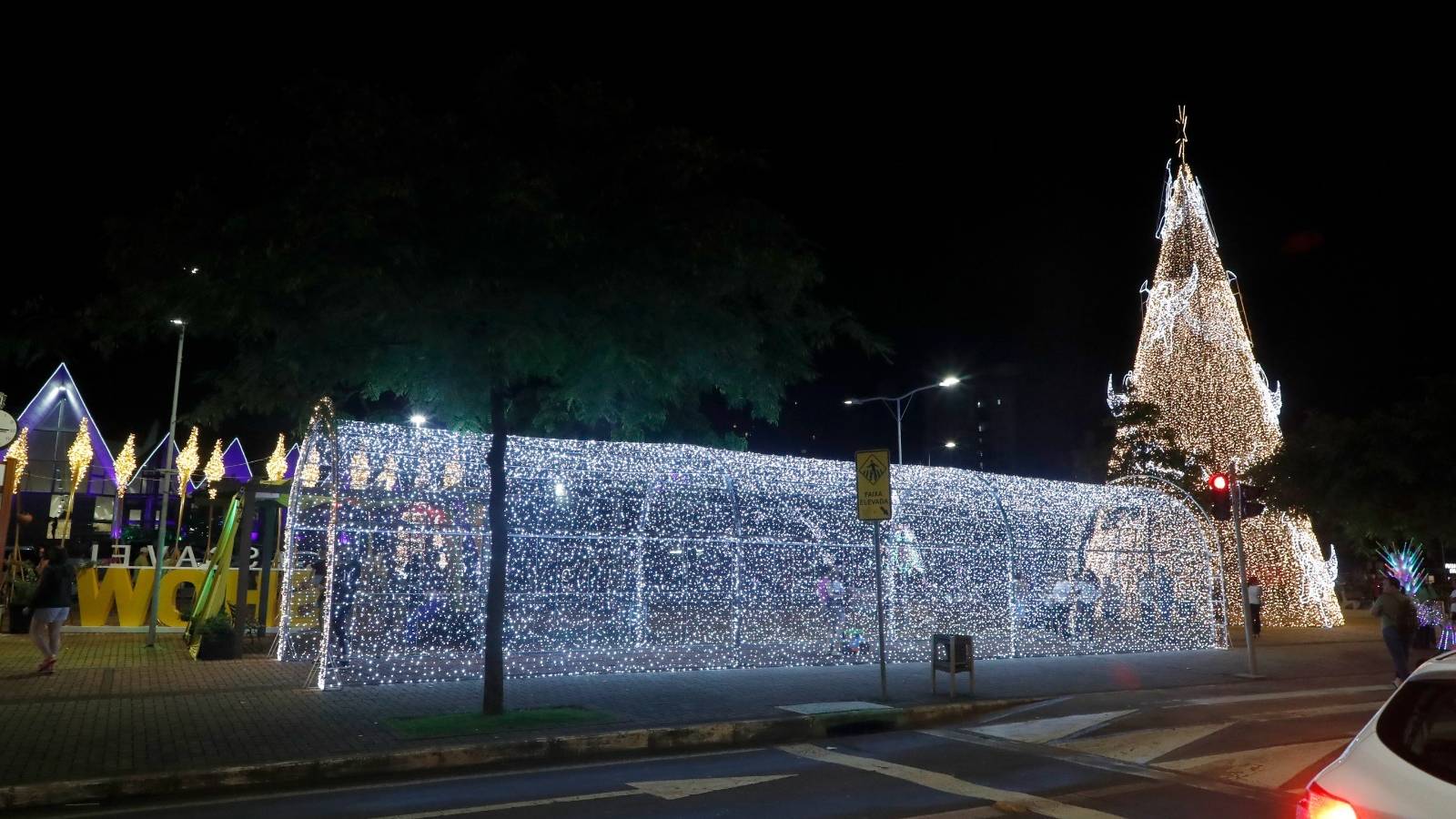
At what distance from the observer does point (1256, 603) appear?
72.6 feet

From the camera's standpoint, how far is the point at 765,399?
1378 cm

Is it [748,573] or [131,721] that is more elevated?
[748,573]

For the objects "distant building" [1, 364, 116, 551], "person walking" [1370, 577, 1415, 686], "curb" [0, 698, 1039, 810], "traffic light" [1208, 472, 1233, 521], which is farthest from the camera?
"distant building" [1, 364, 116, 551]

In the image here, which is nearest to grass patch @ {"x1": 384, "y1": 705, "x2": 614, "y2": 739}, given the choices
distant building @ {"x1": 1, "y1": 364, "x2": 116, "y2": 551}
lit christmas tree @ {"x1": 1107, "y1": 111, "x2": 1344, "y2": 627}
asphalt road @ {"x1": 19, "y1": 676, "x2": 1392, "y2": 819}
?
asphalt road @ {"x1": 19, "y1": 676, "x2": 1392, "y2": 819}

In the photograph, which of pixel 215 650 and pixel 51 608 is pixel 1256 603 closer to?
pixel 215 650

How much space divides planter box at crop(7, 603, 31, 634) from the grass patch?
41.7ft

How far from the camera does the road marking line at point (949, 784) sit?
7344mm

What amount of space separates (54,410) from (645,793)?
40463mm

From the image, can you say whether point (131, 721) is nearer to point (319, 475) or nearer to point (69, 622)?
point (319, 475)

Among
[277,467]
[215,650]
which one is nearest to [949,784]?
[215,650]

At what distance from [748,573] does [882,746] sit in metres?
6.10

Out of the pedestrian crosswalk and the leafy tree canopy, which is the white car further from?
the leafy tree canopy

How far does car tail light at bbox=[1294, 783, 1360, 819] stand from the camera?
350cm

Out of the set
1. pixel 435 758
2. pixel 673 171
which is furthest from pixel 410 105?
pixel 435 758
